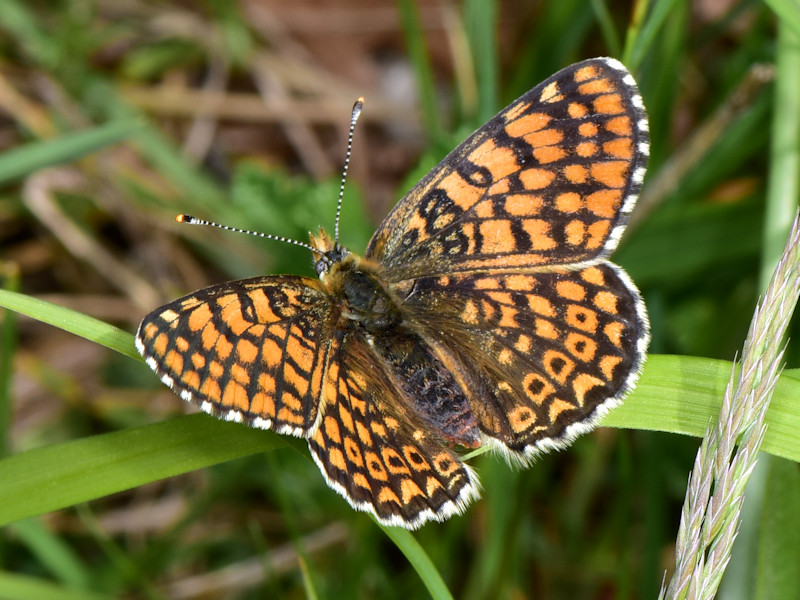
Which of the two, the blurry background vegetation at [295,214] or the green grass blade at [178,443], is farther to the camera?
the blurry background vegetation at [295,214]

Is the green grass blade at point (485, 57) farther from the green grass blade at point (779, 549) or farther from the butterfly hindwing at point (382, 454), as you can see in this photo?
the green grass blade at point (779, 549)

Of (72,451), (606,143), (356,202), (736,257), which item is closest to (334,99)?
(356,202)

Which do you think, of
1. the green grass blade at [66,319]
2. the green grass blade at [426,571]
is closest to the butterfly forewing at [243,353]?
the green grass blade at [66,319]

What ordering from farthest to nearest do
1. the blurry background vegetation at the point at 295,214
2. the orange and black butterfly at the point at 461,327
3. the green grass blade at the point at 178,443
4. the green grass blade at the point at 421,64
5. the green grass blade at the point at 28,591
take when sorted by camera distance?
the green grass blade at the point at 421,64 < the blurry background vegetation at the point at 295,214 < the green grass blade at the point at 28,591 < the orange and black butterfly at the point at 461,327 < the green grass blade at the point at 178,443

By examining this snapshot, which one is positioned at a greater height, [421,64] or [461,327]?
[421,64]

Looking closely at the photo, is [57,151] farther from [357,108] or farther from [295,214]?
[357,108]

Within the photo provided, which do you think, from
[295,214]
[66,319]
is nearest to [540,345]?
[66,319]

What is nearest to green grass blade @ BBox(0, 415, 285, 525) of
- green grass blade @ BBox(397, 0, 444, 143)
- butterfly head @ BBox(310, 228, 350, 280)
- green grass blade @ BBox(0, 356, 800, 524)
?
green grass blade @ BBox(0, 356, 800, 524)
